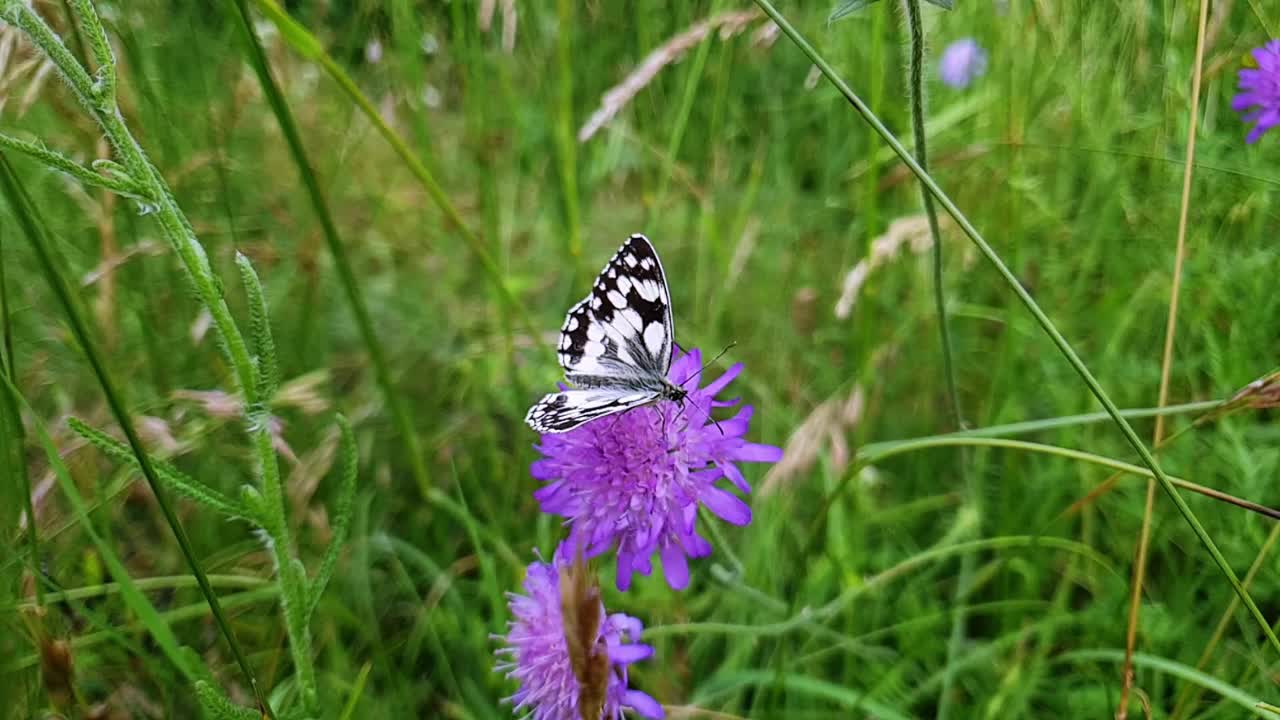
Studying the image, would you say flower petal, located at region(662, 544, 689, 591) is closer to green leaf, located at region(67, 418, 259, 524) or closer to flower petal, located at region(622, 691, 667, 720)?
flower petal, located at region(622, 691, 667, 720)

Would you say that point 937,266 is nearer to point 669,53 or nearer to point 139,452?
point 669,53

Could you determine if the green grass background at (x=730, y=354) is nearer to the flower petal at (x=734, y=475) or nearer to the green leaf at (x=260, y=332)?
the flower petal at (x=734, y=475)

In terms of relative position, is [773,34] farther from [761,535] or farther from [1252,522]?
[1252,522]

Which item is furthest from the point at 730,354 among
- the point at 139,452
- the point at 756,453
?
the point at 139,452

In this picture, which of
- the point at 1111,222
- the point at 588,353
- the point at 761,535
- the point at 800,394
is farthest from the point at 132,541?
the point at 1111,222

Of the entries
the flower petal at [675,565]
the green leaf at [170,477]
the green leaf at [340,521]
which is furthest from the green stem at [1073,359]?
the green leaf at [170,477]
